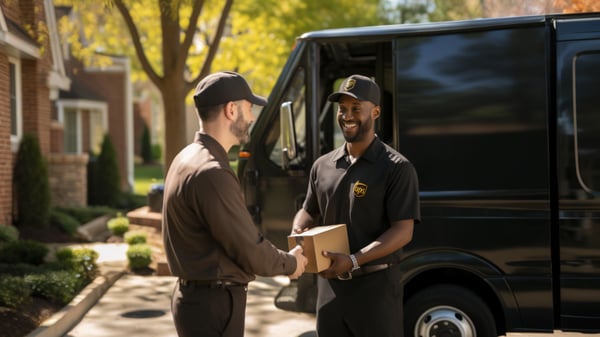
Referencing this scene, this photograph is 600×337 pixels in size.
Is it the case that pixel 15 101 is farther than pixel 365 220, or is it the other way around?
pixel 15 101

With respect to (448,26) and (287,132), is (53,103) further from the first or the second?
(448,26)

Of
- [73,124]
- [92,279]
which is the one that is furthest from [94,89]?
[92,279]

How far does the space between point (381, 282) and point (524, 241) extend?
6.18ft

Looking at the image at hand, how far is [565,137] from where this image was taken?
4984 mm

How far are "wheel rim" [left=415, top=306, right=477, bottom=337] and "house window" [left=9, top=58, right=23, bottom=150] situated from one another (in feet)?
33.3

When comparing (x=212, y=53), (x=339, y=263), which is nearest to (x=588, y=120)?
(x=339, y=263)

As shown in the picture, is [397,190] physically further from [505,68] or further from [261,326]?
[261,326]

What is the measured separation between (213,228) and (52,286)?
16.6 ft

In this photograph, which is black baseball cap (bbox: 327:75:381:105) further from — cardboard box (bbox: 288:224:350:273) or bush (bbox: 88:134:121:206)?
bush (bbox: 88:134:121:206)

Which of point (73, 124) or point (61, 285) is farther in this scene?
point (73, 124)

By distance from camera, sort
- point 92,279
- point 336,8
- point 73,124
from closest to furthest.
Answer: point 92,279 → point 336,8 → point 73,124

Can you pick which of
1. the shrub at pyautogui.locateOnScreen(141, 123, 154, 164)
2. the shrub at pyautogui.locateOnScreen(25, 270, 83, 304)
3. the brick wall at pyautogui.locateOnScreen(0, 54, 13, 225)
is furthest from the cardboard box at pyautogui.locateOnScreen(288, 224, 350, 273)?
the shrub at pyautogui.locateOnScreen(141, 123, 154, 164)

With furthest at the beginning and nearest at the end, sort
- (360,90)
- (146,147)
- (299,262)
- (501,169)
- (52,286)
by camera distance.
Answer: (146,147) → (52,286) → (501,169) → (360,90) → (299,262)

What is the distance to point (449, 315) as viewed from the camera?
516 centimetres
